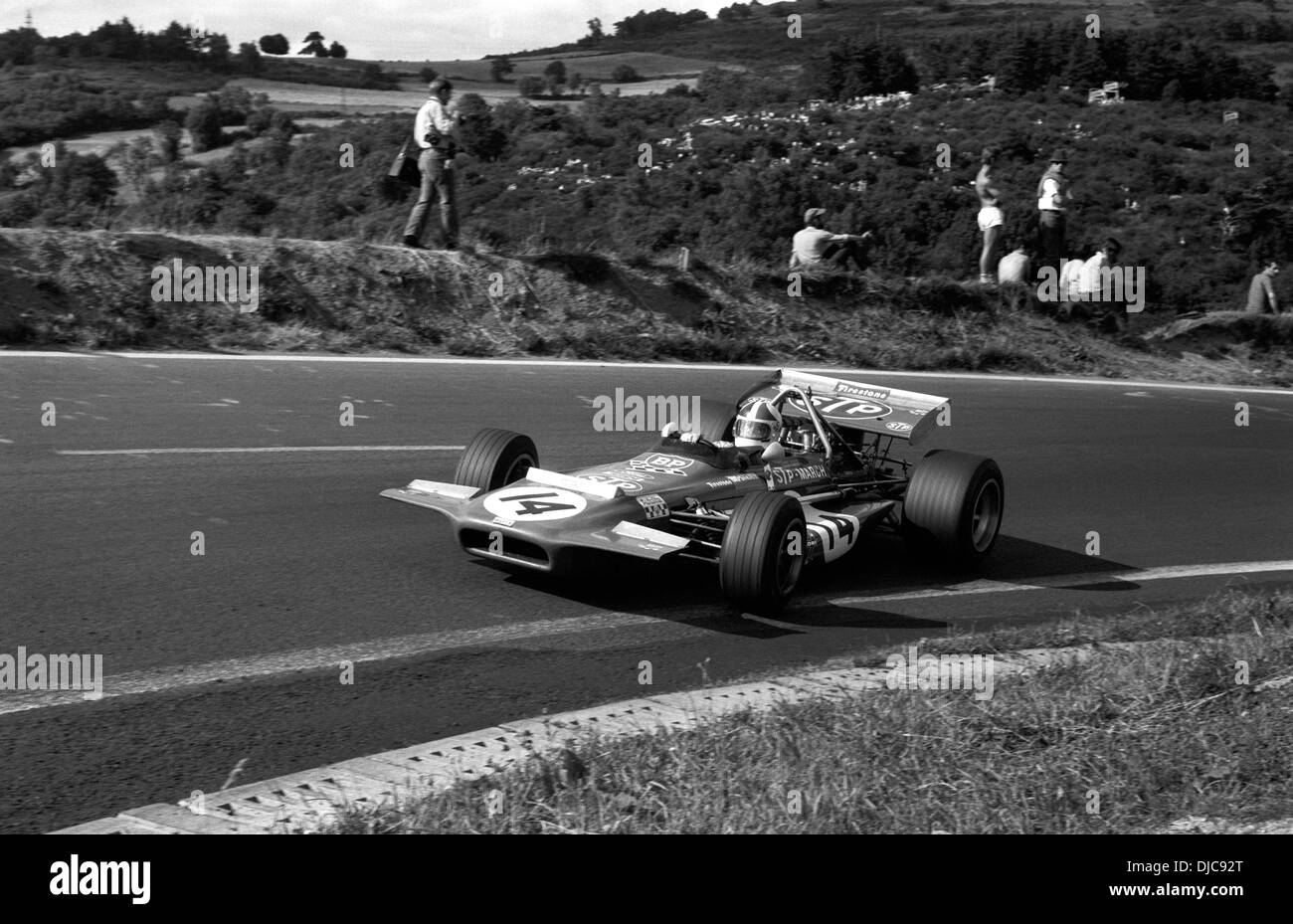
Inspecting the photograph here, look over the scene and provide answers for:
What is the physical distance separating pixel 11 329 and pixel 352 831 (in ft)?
30.9

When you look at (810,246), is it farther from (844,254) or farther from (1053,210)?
(1053,210)

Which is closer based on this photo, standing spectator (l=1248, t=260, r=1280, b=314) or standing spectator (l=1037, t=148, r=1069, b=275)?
standing spectator (l=1037, t=148, r=1069, b=275)

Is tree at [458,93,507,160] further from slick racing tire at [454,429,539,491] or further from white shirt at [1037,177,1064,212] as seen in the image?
slick racing tire at [454,429,539,491]

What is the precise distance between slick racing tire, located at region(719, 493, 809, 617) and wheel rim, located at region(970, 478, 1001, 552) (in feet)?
6.52

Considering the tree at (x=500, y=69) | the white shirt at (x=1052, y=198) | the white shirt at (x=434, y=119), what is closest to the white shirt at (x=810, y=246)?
the white shirt at (x=1052, y=198)

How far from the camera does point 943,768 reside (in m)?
4.81

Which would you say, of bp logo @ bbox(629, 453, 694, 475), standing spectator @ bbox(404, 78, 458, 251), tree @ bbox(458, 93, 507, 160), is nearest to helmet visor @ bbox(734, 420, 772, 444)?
bp logo @ bbox(629, 453, 694, 475)

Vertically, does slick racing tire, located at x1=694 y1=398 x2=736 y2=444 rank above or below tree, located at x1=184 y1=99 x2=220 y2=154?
below

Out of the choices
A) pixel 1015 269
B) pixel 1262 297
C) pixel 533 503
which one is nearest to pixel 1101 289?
pixel 1015 269

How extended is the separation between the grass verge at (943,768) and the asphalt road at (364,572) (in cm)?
103

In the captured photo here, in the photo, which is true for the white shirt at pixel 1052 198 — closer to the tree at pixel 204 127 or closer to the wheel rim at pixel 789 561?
the wheel rim at pixel 789 561

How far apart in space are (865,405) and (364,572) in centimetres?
353

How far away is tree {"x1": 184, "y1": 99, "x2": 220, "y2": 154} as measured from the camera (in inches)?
1342
